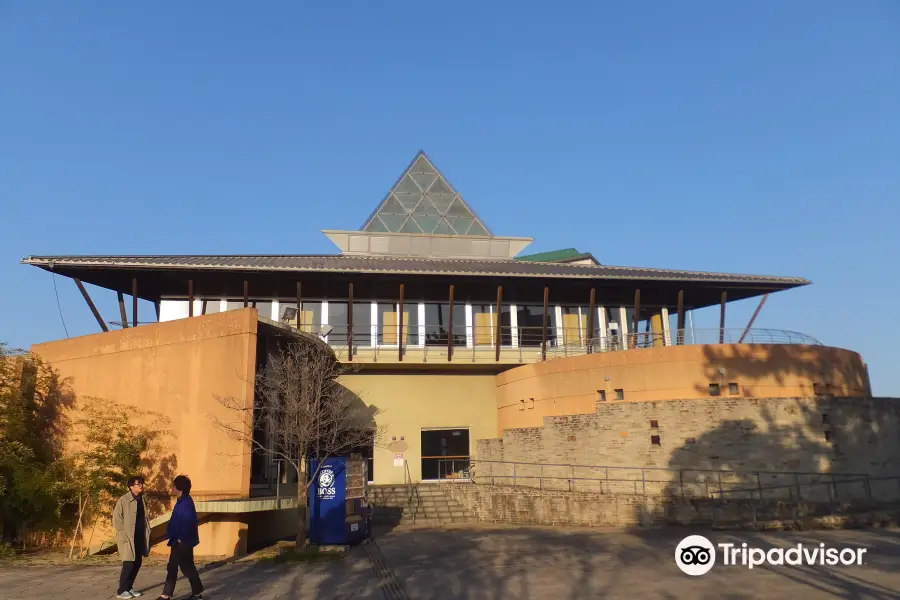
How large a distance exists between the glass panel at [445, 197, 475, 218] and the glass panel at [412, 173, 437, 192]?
165cm

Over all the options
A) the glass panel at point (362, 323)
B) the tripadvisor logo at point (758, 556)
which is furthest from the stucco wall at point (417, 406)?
the tripadvisor logo at point (758, 556)

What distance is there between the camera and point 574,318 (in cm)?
2720

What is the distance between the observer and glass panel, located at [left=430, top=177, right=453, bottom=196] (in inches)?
1358

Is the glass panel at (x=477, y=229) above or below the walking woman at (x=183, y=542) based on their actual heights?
above

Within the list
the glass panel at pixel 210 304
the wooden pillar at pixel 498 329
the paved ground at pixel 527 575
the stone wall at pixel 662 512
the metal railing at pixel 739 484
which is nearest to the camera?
the paved ground at pixel 527 575

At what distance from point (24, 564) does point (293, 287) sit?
13.9 meters

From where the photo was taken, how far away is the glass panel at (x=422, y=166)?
34.4 m

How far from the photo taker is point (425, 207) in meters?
→ 34.2

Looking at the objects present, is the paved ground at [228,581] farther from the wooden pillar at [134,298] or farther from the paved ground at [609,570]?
the wooden pillar at [134,298]

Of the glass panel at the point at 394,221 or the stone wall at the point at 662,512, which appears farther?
the glass panel at the point at 394,221

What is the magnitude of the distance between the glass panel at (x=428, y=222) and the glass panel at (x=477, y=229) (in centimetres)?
179

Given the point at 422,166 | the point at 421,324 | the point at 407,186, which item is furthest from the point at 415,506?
the point at 422,166

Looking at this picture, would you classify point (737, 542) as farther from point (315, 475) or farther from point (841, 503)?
point (315, 475)

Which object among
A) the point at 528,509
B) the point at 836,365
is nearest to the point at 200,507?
the point at 528,509
